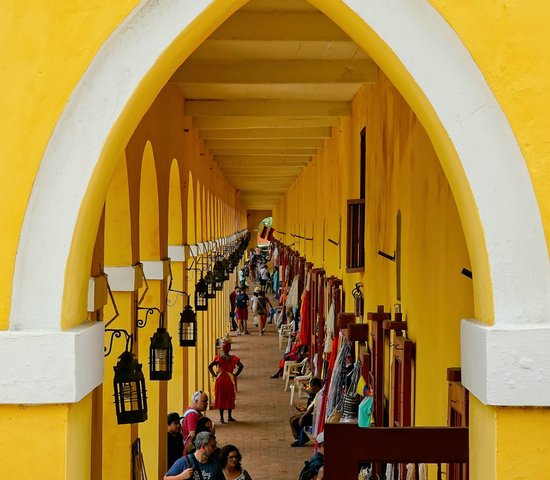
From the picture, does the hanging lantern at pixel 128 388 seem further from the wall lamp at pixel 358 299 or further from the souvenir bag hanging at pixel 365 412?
the wall lamp at pixel 358 299

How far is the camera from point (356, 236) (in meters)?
9.80

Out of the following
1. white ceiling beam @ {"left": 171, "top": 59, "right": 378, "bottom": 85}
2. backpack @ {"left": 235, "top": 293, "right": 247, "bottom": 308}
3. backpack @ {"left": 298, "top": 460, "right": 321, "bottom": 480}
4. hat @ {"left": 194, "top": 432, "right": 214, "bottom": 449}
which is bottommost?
backpack @ {"left": 298, "top": 460, "right": 321, "bottom": 480}

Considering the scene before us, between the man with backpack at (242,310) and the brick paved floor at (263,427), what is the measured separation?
11.0 feet

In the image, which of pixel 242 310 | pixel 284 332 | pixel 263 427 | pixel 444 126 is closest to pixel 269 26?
pixel 444 126

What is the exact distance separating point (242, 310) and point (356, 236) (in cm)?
1671

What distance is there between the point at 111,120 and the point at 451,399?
2.84m

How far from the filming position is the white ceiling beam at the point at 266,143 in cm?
1641

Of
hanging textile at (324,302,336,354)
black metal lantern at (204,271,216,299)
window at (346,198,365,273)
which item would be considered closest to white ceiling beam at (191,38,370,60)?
window at (346,198,365,273)

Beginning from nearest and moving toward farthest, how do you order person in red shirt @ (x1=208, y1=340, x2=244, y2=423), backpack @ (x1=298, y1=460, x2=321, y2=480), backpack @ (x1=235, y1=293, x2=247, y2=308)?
1. backpack @ (x1=298, y1=460, x2=321, y2=480)
2. person in red shirt @ (x1=208, y1=340, x2=244, y2=423)
3. backpack @ (x1=235, y1=293, x2=247, y2=308)

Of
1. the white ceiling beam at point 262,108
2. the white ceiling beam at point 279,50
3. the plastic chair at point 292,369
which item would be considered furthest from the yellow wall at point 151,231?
the plastic chair at point 292,369

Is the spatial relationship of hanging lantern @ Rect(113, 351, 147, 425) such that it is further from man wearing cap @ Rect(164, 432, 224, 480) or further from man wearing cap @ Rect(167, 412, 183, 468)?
man wearing cap @ Rect(167, 412, 183, 468)

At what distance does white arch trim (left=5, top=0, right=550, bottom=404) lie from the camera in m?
3.10

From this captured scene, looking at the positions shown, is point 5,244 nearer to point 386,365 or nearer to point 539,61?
point 539,61

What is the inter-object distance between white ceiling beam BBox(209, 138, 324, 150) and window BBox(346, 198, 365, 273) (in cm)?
651
